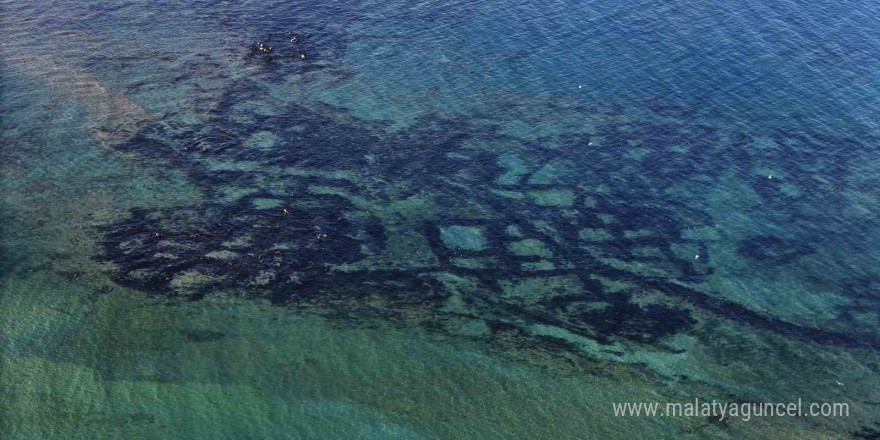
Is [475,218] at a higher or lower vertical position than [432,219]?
lower

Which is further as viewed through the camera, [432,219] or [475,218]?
[475,218]

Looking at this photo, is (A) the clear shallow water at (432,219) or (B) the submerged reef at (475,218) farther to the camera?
(B) the submerged reef at (475,218)

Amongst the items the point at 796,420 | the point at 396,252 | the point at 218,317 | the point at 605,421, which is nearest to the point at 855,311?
the point at 796,420

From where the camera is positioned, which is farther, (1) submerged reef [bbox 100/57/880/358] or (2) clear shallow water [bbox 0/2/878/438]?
(1) submerged reef [bbox 100/57/880/358]

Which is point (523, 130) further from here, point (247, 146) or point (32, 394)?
point (32, 394)
